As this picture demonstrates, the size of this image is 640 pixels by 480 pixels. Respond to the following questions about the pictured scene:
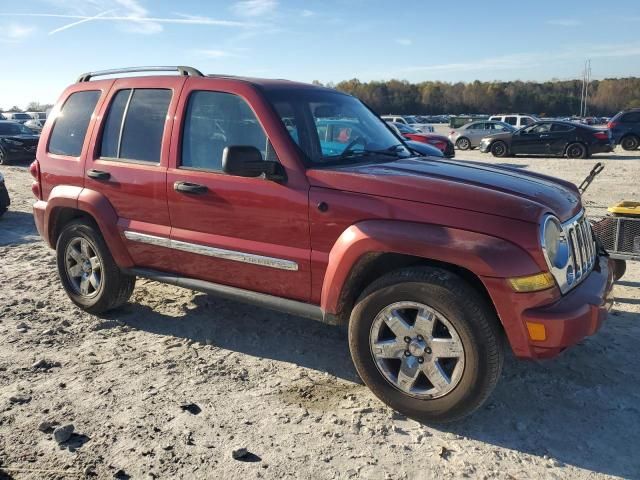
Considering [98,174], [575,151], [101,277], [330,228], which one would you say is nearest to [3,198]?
[101,277]

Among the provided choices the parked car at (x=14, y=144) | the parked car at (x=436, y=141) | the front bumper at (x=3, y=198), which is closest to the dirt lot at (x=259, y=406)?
the front bumper at (x=3, y=198)

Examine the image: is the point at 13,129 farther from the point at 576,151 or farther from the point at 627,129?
the point at 627,129

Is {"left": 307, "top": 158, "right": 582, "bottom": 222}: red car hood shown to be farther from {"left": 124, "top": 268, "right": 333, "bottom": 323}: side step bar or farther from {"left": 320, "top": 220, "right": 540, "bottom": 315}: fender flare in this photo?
{"left": 124, "top": 268, "right": 333, "bottom": 323}: side step bar

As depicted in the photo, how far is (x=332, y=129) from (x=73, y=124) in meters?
2.43

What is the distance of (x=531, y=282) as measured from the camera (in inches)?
115

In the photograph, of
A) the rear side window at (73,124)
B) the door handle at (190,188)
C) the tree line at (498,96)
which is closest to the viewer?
the door handle at (190,188)

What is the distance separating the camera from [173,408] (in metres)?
3.43

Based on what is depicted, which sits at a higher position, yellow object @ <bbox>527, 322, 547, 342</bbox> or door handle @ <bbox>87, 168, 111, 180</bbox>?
door handle @ <bbox>87, 168, 111, 180</bbox>

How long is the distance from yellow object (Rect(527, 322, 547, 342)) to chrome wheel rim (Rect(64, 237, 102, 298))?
3503 millimetres

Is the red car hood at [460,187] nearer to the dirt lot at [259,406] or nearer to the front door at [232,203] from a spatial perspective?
the front door at [232,203]

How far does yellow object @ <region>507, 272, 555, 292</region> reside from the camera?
291 cm

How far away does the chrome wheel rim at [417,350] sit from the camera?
10.3ft

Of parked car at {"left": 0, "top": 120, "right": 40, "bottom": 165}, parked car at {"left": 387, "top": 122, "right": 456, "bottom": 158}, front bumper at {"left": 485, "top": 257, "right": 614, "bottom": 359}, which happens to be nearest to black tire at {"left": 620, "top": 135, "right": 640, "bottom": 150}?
parked car at {"left": 387, "top": 122, "right": 456, "bottom": 158}

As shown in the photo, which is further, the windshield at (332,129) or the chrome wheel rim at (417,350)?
the windshield at (332,129)
